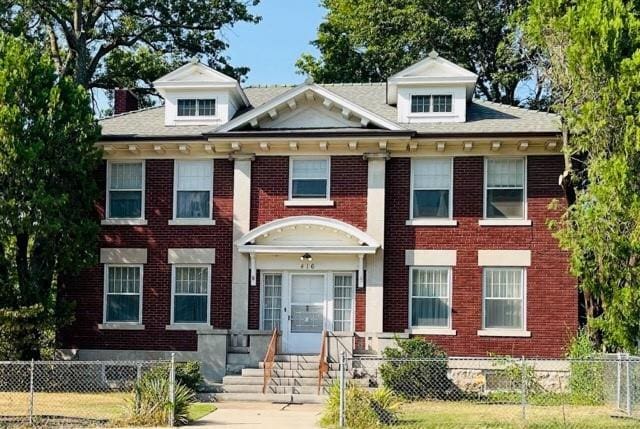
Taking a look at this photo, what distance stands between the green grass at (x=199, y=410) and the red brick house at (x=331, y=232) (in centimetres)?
328

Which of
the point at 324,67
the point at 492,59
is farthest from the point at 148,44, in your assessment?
the point at 492,59

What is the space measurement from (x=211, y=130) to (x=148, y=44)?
1805 centimetres

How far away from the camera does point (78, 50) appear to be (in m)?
39.9

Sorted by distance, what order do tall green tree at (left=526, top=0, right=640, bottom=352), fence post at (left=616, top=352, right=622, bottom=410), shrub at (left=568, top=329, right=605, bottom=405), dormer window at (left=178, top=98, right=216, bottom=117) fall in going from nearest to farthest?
fence post at (left=616, top=352, right=622, bottom=410)
tall green tree at (left=526, top=0, right=640, bottom=352)
shrub at (left=568, top=329, right=605, bottom=405)
dormer window at (left=178, top=98, right=216, bottom=117)

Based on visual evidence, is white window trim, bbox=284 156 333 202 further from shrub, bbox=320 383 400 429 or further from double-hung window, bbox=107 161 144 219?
shrub, bbox=320 383 400 429

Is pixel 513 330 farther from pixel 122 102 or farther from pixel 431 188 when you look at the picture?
pixel 122 102

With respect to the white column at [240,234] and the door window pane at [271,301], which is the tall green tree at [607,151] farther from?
the white column at [240,234]

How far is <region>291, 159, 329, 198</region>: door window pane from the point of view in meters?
25.1

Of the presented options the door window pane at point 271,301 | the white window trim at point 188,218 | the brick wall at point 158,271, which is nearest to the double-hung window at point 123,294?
the brick wall at point 158,271

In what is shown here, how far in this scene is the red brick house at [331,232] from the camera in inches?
954

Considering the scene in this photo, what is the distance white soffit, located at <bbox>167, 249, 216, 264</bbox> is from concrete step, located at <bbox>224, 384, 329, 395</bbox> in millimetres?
4184

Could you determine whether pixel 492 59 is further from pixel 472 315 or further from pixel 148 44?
pixel 472 315

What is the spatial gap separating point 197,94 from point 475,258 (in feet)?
30.3

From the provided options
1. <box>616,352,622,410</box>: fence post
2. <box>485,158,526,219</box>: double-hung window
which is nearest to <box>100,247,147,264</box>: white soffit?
<box>485,158,526,219</box>: double-hung window
